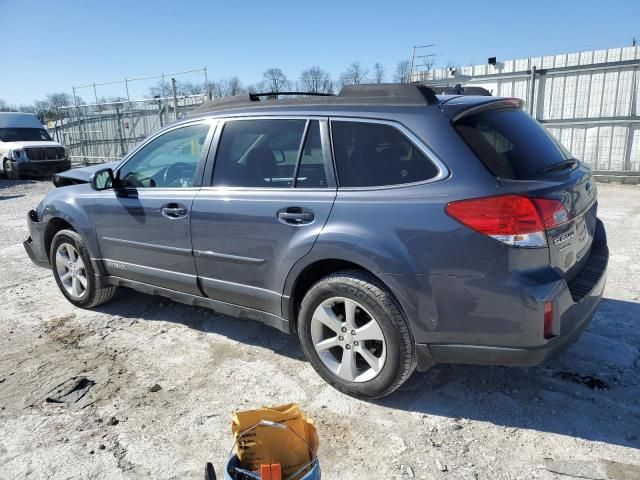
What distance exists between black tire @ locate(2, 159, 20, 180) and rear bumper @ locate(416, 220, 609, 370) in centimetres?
1761

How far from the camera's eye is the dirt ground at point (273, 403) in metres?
2.58

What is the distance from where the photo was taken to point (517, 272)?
8.14ft

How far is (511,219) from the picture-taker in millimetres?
2475

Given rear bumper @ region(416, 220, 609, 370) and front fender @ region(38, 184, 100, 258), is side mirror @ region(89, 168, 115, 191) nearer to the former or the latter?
front fender @ region(38, 184, 100, 258)

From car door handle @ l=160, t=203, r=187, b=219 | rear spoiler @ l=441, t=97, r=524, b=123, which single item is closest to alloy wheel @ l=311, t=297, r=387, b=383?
rear spoiler @ l=441, t=97, r=524, b=123

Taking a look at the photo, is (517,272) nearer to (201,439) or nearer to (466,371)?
(466,371)

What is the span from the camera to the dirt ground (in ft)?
8.46

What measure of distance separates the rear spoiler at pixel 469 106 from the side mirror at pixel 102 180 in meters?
2.85

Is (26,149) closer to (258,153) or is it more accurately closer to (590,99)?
(258,153)

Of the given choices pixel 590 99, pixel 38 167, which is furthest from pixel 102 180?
pixel 38 167

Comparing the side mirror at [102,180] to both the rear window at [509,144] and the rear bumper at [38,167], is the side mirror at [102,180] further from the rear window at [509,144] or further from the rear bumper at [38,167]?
the rear bumper at [38,167]

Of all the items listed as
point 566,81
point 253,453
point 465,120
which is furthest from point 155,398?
point 566,81

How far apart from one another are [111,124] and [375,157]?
1898cm

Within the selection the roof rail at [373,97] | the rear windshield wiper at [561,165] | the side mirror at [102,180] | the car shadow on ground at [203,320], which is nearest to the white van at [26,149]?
the car shadow on ground at [203,320]
